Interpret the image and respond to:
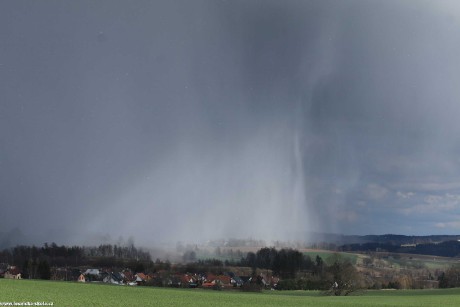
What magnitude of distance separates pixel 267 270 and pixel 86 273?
2589 inches

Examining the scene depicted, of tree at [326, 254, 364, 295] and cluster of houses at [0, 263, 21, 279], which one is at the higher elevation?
cluster of houses at [0, 263, 21, 279]

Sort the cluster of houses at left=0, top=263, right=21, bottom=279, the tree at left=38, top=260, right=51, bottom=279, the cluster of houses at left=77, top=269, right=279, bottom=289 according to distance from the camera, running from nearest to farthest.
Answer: the tree at left=38, top=260, right=51, bottom=279
the cluster of houses at left=0, top=263, right=21, bottom=279
the cluster of houses at left=77, top=269, right=279, bottom=289

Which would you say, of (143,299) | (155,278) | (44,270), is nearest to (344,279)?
(155,278)

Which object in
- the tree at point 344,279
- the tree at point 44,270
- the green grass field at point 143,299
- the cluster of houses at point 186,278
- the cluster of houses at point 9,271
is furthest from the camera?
the cluster of houses at point 186,278

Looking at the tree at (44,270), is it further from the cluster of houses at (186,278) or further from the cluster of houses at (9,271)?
the cluster of houses at (186,278)

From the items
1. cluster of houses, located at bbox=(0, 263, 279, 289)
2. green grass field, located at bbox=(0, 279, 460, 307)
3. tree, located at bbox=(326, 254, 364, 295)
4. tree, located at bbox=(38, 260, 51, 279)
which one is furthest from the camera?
cluster of houses, located at bbox=(0, 263, 279, 289)

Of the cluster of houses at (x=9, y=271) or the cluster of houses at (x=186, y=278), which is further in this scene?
the cluster of houses at (x=186, y=278)

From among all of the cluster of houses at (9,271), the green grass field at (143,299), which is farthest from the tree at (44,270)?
the green grass field at (143,299)

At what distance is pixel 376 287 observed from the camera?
149750 mm

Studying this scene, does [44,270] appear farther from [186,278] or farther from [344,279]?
[344,279]

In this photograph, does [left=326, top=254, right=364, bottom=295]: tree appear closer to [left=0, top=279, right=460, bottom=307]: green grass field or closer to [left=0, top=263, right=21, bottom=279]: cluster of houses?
[left=0, top=279, right=460, bottom=307]: green grass field

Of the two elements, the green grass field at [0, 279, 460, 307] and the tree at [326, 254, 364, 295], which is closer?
the green grass field at [0, 279, 460, 307]

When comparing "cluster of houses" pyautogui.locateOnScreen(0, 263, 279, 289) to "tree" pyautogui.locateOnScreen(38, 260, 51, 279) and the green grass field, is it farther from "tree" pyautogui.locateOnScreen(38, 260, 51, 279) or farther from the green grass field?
the green grass field

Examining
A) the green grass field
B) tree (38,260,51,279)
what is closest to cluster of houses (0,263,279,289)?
tree (38,260,51,279)
